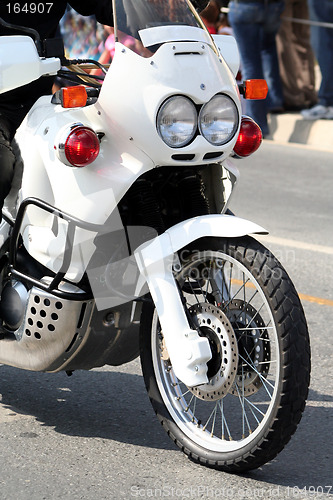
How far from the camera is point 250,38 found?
10.9 m

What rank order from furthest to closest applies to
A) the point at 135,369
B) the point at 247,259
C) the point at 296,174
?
1. the point at 296,174
2. the point at 135,369
3. the point at 247,259

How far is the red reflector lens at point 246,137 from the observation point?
12.8ft

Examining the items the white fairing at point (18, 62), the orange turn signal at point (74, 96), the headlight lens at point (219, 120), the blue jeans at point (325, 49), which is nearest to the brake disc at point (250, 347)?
the headlight lens at point (219, 120)

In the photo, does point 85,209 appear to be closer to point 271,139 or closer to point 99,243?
point 99,243

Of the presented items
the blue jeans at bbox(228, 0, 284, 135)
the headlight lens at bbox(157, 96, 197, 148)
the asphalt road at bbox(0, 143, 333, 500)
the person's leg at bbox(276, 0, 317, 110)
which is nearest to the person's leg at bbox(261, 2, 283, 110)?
the blue jeans at bbox(228, 0, 284, 135)

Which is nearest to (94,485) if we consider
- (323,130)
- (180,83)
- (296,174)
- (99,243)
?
(99,243)

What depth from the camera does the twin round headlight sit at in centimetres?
354

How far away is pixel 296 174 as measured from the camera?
31.8 feet

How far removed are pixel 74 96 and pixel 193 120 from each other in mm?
380

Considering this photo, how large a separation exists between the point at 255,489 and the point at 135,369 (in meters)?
1.34

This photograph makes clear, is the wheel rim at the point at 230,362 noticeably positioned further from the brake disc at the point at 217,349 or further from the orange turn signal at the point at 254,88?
the orange turn signal at the point at 254,88

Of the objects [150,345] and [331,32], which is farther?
[331,32]

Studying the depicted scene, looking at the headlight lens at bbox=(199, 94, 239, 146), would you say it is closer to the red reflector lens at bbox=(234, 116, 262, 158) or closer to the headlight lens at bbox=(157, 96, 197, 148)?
the headlight lens at bbox=(157, 96, 197, 148)

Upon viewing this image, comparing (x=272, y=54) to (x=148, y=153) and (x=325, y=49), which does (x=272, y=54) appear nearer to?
(x=325, y=49)
